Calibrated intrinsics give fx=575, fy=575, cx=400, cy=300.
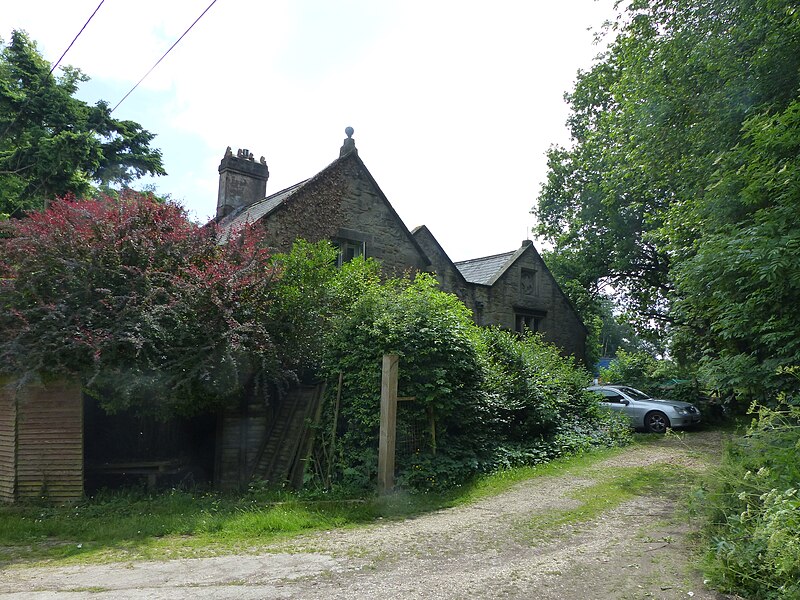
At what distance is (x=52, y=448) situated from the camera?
8.98 metres

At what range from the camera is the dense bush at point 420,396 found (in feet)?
31.8

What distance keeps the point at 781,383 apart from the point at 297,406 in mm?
7665

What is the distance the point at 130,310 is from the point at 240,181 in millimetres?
10186

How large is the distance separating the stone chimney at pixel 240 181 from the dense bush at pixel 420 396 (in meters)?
8.23

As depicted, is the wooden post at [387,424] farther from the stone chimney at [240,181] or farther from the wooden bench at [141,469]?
the stone chimney at [240,181]

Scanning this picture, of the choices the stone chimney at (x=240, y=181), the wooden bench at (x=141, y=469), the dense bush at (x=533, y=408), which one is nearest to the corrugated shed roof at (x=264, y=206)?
the stone chimney at (x=240, y=181)

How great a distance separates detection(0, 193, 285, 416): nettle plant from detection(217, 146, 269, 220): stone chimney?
7846 mm

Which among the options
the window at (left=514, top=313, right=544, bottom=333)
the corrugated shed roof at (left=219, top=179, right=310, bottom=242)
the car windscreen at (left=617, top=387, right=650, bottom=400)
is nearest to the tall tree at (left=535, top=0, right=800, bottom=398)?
the car windscreen at (left=617, top=387, right=650, bottom=400)

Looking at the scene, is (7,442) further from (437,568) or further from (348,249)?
(348,249)

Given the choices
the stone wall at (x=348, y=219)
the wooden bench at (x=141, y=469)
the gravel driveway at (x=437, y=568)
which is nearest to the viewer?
the gravel driveway at (x=437, y=568)

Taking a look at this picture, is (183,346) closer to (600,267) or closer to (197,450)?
(197,450)

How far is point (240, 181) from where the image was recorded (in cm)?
1811

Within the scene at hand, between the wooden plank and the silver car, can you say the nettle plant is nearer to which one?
the wooden plank

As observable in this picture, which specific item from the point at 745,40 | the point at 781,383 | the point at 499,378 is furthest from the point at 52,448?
the point at 745,40
